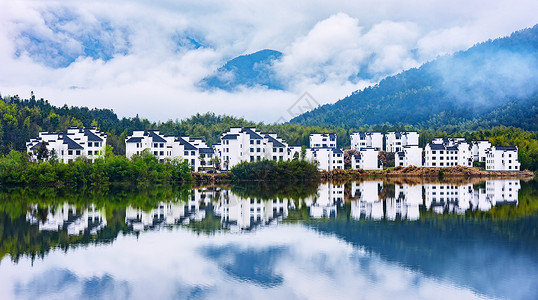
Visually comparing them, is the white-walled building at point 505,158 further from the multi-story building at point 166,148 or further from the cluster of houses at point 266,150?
the multi-story building at point 166,148

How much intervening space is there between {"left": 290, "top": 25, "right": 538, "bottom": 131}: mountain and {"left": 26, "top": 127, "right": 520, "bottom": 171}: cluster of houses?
22791 mm

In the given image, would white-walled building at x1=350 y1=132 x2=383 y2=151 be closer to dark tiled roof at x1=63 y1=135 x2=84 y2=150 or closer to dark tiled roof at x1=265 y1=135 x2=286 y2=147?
dark tiled roof at x1=265 y1=135 x2=286 y2=147

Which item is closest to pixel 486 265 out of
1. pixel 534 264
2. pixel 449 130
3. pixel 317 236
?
pixel 534 264

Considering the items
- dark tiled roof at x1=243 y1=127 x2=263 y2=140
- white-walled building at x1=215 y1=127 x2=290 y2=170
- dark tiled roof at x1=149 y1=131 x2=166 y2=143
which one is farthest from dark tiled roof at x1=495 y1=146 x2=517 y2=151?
dark tiled roof at x1=149 y1=131 x2=166 y2=143

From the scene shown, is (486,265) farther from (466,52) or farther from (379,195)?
(466,52)

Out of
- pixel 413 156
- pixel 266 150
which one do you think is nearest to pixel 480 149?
pixel 413 156

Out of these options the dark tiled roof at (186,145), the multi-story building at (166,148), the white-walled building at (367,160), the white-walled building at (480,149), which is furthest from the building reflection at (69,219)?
the white-walled building at (480,149)

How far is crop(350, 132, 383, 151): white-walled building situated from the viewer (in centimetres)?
5103

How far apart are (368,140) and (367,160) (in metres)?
8.50

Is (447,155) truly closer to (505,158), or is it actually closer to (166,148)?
(505,158)

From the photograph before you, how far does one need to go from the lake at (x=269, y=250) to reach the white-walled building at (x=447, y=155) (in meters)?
25.6

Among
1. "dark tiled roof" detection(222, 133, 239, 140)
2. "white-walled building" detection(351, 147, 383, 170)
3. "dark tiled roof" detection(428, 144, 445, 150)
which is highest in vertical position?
"dark tiled roof" detection(222, 133, 239, 140)

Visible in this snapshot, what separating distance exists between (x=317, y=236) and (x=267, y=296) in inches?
176

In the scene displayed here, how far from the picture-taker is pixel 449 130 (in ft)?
219
